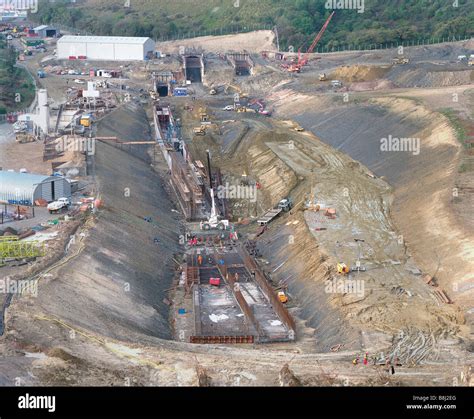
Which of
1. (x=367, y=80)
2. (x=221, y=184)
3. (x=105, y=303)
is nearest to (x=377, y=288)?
(x=105, y=303)

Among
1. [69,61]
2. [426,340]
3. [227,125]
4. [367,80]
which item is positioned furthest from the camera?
[69,61]

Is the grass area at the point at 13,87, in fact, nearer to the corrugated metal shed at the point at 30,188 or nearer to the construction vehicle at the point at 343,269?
the corrugated metal shed at the point at 30,188

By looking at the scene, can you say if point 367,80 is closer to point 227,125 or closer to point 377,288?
point 227,125

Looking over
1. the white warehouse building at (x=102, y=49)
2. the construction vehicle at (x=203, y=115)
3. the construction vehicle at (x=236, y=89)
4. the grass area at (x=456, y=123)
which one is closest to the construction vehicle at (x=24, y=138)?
the construction vehicle at (x=203, y=115)

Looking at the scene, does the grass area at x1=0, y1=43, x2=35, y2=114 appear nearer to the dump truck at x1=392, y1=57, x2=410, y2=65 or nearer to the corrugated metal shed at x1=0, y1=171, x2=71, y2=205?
the corrugated metal shed at x1=0, y1=171, x2=71, y2=205

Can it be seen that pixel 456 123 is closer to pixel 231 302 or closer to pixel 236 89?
pixel 231 302

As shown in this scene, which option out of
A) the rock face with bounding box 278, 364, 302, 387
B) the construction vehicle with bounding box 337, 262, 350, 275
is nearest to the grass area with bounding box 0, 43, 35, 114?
the construction vehicle with bounding box 337, 262, 350, 275
